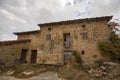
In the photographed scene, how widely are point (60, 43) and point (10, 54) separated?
8247 millimetres

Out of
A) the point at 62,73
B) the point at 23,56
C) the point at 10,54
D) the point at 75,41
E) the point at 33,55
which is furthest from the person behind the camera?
the point at 33,55

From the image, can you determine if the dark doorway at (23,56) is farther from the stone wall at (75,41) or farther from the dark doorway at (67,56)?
the dark doorway at (67,56)

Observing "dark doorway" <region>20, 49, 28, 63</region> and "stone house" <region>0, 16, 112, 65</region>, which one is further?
"dark doorway" <region>20, 49, 28, 63</region>

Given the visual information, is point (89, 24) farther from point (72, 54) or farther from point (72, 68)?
point (72, 68)

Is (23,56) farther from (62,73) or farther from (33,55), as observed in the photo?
(62,73)

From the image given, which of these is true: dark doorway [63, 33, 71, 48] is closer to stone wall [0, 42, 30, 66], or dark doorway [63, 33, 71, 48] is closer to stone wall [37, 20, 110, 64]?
stone wall [37, 20, 110, 64]

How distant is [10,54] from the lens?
2145 centimetres

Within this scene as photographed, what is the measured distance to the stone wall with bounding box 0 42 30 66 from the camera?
69.4ft

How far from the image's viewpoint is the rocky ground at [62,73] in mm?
13446

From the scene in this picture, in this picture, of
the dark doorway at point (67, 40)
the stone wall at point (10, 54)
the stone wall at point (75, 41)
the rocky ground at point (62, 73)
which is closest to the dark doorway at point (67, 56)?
the stone wall at point (75, 41)

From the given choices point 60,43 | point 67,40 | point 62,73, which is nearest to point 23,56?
point 60,43

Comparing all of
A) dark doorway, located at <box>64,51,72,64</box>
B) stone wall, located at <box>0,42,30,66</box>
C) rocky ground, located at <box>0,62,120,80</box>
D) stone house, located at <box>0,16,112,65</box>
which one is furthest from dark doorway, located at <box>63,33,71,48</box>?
stone wall, located at <box>0,42,30,66</box>

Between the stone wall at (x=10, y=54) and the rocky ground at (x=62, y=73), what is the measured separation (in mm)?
4749

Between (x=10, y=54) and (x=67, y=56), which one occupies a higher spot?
(x=10, y=54)
